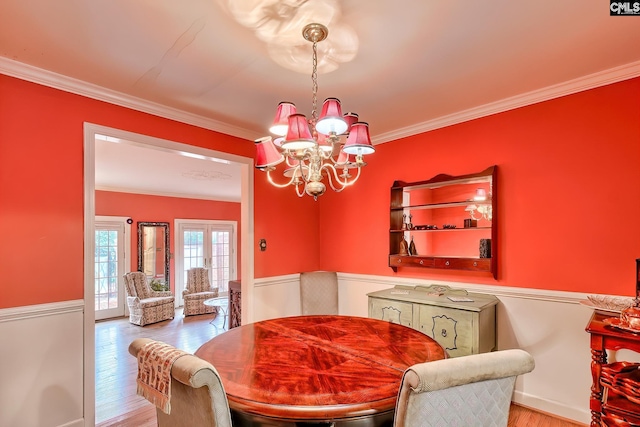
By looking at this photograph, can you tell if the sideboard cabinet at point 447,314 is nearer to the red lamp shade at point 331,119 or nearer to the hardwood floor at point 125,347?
the red lamp shade at point 331,119

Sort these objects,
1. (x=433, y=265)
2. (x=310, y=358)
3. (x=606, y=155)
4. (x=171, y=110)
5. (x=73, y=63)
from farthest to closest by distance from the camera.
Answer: (x=433, y=265)
(x=171, y=110)
(x=606, y=155)
(x=73, y=63)
(x=310, y=358)

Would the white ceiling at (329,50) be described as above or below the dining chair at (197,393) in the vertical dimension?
above

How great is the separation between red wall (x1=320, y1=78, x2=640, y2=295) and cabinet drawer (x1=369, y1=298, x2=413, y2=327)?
54cm

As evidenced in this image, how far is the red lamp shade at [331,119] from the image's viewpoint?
1702 mm

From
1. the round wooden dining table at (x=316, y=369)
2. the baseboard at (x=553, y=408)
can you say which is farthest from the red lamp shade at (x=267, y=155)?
the baseboard at (x=553, y=408)

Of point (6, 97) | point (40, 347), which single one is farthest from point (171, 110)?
point (40, 347)

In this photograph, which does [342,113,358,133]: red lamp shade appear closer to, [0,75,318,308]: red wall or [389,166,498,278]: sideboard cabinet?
[389,166,498,278]: sideboard cabinet

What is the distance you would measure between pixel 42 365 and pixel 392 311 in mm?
2643

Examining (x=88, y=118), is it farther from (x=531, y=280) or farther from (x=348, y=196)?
(x=531, y=280)

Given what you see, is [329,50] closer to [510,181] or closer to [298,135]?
A: [298,135]

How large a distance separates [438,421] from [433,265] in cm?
223

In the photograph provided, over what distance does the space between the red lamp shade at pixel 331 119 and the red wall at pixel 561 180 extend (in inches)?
69.9

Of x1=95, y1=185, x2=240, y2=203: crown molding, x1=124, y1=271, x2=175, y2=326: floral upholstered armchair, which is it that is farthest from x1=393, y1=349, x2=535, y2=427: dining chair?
x1=95, y1=185, x2=240, y2=203: crown molding

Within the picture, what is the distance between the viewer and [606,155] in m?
2.37
